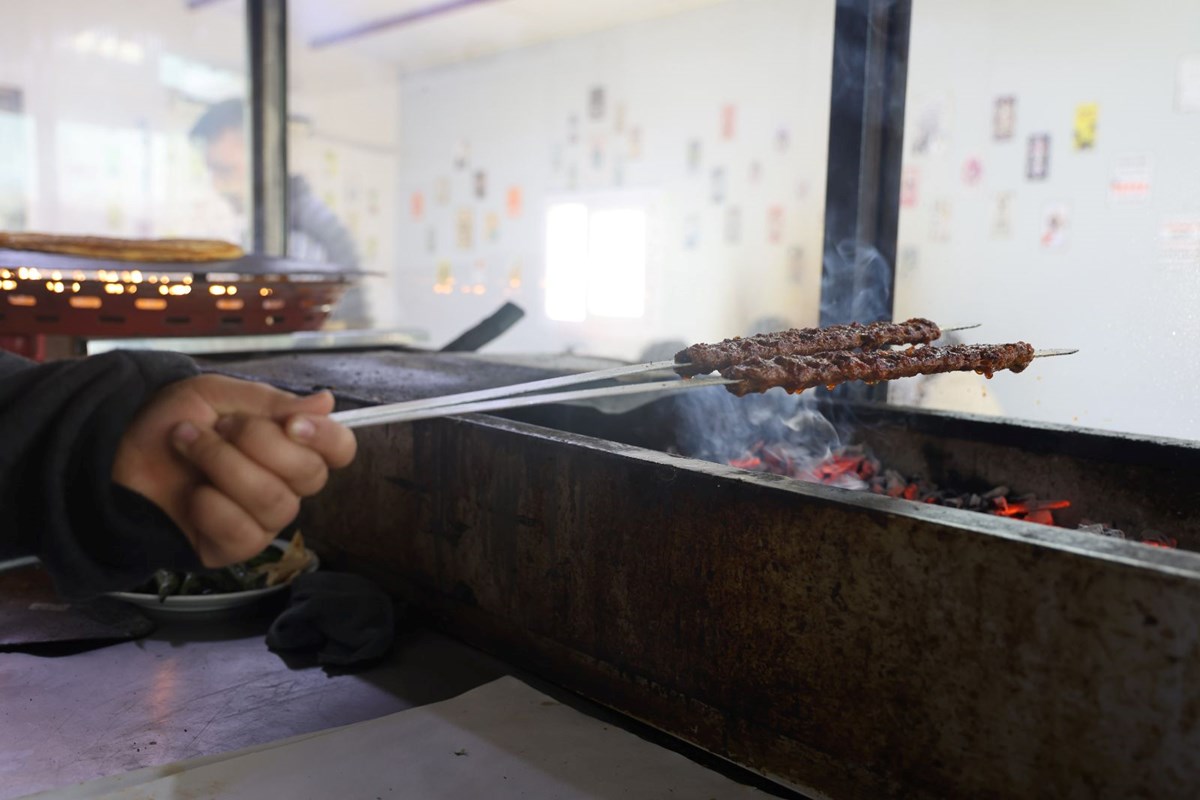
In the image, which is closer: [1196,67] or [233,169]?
[1196,67]

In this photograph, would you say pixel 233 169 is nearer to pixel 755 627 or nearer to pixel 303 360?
pixel 303 360

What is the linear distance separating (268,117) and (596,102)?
315 cm

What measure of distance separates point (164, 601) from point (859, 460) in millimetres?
2129

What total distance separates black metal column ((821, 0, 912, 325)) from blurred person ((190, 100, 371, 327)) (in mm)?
3816

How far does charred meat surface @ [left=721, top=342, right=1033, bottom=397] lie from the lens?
1990mm

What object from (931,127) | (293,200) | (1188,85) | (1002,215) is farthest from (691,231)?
(1188,85)

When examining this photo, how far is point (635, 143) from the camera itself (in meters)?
8.02

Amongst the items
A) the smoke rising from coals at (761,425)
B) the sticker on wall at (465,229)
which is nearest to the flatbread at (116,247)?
the smoke rising from coals at (761,425)

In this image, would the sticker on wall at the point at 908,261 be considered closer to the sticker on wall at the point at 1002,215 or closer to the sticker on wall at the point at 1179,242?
the sticker on wall at the point at 1002,215

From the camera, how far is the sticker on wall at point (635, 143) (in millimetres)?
7988

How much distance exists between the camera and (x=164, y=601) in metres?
2.55

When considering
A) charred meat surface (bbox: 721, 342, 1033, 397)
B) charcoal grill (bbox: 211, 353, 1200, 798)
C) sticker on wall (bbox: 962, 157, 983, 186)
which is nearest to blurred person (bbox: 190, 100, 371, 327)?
sticker on wall (bbox: 962, 157, 983, 186)

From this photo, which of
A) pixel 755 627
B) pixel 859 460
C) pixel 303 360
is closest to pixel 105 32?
pixel 303 360

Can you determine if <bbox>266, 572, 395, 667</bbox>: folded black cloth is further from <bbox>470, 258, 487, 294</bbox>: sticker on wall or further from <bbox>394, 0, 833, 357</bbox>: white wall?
<bbox>470, 258, 487, 294</bbox>: sticker on wall
